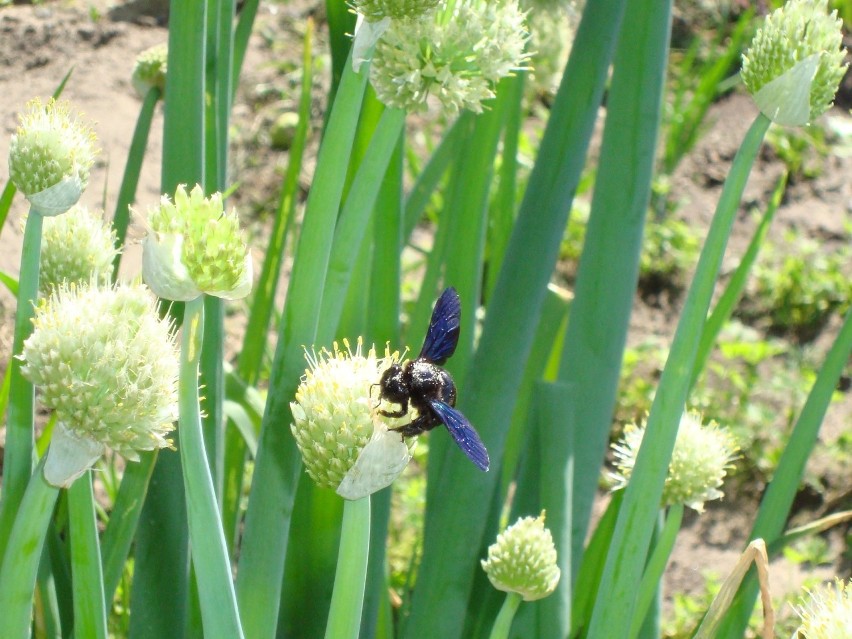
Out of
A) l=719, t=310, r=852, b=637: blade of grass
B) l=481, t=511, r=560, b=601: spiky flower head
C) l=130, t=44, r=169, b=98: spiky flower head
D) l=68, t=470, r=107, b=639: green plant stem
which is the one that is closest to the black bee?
l=481, t=511, r=560, b=601: spiky flower head

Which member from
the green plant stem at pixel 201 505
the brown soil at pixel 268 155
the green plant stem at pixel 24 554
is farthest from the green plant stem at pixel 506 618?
the brown soil at pixel 268 155

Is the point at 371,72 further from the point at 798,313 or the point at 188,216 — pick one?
the point at 798,313

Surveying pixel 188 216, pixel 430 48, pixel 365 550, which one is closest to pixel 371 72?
pixel 430 48

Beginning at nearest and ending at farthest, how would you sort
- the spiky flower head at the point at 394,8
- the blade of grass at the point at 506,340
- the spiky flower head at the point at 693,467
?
1. the spiky flower head at the point at 394,8
2. the spiky flower head at the point at 693,467
3. the blade of grass at the point at 506,340

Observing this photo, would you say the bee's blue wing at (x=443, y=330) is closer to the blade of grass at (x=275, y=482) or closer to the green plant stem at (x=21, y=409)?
the blade of grass at (x=275, y=482)

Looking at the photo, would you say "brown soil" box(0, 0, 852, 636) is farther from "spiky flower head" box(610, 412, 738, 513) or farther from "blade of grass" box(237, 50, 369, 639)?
"blade of grass" box(237, 50, 369, 639)
